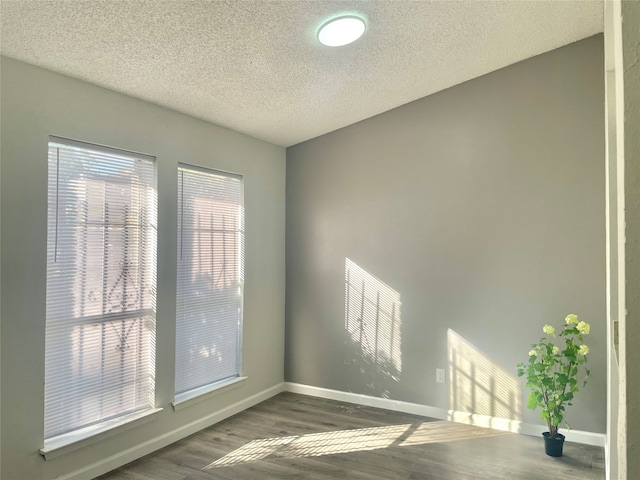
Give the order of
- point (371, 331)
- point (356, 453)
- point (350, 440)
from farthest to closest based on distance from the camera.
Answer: point (371, 331) → point (350, 440) → point (356, 453)

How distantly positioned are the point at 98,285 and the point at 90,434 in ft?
2.92

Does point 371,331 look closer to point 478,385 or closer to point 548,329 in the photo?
point 478,385

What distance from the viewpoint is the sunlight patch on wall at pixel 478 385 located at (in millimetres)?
3455

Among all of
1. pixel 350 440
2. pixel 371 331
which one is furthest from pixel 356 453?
pixel 371 331

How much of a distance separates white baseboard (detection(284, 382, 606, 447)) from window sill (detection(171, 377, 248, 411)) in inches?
31.6

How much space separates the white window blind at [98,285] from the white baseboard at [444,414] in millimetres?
1706

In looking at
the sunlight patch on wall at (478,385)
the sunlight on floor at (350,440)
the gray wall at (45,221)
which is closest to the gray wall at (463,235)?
the sunlight patch on wall at (478,385)

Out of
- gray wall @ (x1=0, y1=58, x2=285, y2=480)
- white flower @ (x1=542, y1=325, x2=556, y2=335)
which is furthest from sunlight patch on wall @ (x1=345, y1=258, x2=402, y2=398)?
white flower @ (x1=542, y1=325, x2=556, y2=335)

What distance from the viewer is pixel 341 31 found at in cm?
258

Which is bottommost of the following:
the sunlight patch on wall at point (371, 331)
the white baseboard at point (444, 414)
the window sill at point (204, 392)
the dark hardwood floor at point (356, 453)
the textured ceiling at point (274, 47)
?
the dark hardwood floor at point (356, 453)

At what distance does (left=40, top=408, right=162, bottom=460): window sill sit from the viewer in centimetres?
245

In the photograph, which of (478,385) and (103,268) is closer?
(103,268)

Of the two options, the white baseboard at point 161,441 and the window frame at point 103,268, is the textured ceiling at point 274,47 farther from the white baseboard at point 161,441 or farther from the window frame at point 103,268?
the white baseboard at point 161,441

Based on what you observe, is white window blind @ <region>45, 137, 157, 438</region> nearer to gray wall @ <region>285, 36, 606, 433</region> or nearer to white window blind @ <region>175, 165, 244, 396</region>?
white window blind @ <region>175, 165, 244, 396</region>
